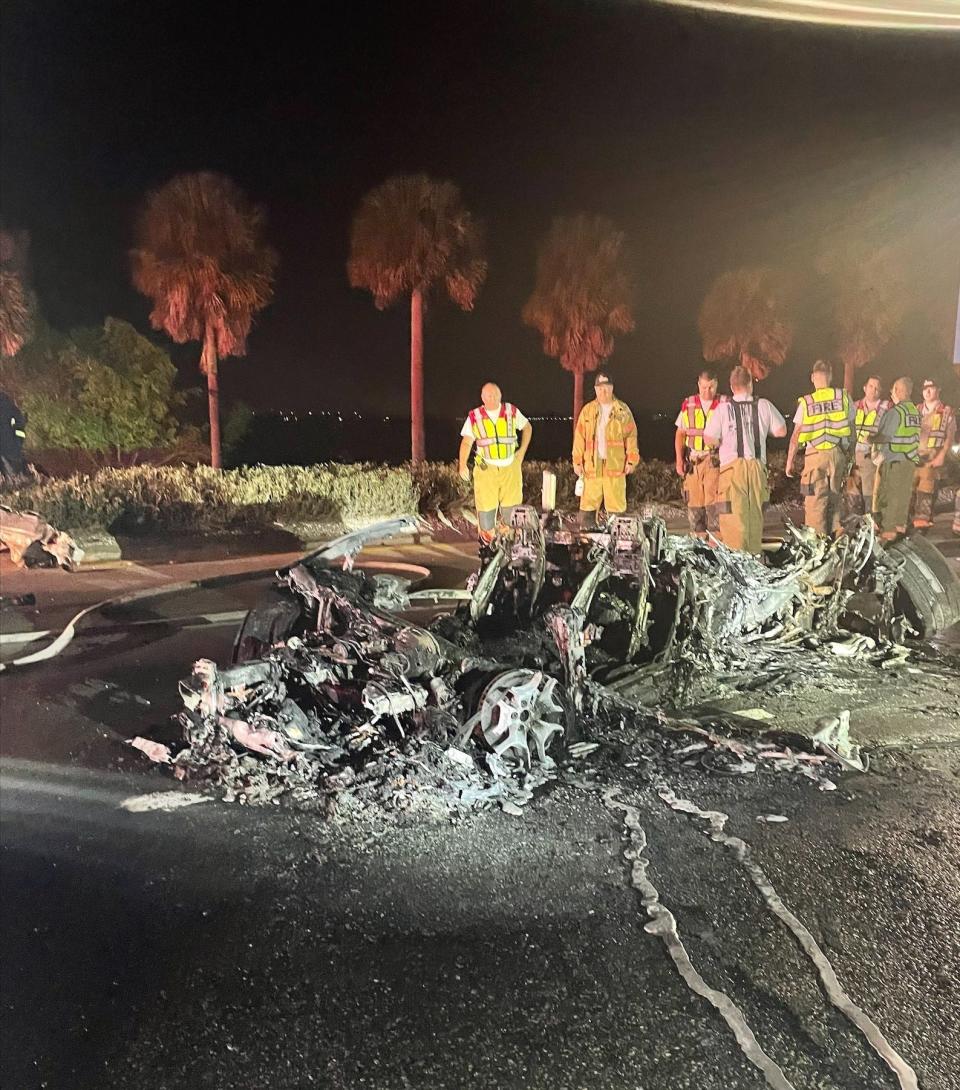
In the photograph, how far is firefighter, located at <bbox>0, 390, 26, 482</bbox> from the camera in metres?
2.62

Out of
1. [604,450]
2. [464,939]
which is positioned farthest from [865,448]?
[464,939]

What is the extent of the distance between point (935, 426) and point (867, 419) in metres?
0.24

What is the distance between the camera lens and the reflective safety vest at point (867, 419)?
2.49 meters

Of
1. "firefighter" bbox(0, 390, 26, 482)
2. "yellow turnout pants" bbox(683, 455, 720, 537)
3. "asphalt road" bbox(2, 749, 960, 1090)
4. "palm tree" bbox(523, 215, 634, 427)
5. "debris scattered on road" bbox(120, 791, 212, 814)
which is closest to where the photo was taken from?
"asphalt road" bbox(2, 749, 960, 1090)

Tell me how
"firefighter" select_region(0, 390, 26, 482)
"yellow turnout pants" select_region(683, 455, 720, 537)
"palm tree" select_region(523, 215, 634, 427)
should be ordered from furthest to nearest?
1. "firefighter" select_region(0, 390, 26, 482)
2. "yellow turnout pants" select_region(683, 455, 720, 537)
3. "palm tree" select_region(523, 215, 634, 427)

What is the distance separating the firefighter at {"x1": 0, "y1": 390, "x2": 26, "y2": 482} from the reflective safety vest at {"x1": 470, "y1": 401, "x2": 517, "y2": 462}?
161 centimetres

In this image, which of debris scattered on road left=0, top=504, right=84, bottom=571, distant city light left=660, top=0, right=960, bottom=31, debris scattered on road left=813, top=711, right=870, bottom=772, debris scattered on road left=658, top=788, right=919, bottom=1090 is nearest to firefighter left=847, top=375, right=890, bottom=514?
debris scattered on road left=813, top=711, right=870, bottom=772

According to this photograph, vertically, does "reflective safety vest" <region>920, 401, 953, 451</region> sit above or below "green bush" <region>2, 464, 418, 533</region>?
above

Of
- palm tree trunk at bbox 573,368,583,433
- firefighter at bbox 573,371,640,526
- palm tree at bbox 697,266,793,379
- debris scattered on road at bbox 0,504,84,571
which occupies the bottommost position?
debris scattered on road at bbox 0,504,84,571

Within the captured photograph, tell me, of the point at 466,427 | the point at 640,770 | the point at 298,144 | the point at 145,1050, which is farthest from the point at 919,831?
Result: the point at 298,144

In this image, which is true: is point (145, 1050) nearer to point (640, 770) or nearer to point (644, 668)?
point (640, 770)

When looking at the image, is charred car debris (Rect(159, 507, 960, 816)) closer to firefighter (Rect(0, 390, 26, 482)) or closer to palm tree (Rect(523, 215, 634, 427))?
palm tree (Rect(523, 215, 634, 427))

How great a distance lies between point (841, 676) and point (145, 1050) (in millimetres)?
2335

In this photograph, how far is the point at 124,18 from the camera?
246 cm
